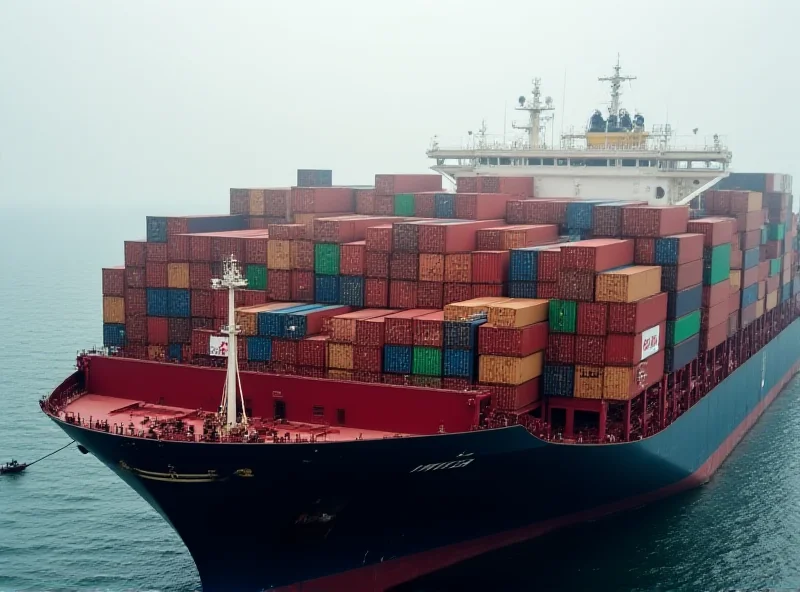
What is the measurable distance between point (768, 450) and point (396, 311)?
20058mm

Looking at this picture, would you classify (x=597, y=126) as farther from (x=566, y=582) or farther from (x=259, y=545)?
(x=259, y=545)

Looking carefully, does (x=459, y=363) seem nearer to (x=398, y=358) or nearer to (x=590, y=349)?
(x=398, y=358)

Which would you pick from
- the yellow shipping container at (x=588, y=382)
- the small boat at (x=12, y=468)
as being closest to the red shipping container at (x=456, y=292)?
the yellow shipping container at (x=588, y=382)

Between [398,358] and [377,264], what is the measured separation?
3.66 m

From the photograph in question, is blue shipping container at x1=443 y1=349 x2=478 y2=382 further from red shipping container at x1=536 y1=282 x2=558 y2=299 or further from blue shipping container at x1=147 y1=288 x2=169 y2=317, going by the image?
blue shipping container at x1=147 y1=288 x2=169 y2=317

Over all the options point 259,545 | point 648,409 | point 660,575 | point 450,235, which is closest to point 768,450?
point 648,409

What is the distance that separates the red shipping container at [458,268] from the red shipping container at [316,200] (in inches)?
327

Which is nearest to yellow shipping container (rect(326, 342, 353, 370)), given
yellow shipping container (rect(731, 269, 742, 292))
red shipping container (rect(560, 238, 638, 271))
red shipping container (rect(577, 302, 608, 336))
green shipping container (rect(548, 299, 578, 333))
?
green shipping container (rect(548, 299, 578, 333))

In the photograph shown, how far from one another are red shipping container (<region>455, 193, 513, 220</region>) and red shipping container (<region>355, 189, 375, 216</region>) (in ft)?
13.1

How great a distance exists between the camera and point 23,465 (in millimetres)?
34719

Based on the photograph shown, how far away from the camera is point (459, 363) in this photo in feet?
81.5

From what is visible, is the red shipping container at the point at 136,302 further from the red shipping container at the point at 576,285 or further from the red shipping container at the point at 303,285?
the red shipping container at the point at 576,285

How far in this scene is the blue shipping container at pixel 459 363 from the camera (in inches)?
975

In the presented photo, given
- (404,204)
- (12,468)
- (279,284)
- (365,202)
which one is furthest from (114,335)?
(404,204)
